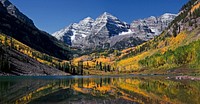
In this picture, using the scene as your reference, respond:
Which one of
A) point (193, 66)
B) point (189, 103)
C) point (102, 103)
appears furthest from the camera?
point (193, 66)

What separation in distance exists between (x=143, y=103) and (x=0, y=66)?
174m

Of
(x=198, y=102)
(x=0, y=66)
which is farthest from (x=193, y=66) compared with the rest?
(x=198, y=102)

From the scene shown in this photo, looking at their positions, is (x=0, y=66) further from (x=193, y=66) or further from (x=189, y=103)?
(x=189, y=103)

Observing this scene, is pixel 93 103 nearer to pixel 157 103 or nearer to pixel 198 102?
pixel 157 103

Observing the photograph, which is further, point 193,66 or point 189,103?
point 193,66

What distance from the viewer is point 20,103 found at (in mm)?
37625

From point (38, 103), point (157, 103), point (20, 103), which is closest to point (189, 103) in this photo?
point (157, 103)

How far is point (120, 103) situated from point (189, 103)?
Result: 879 cm

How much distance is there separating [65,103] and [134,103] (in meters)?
9.16

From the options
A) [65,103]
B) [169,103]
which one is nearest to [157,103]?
[169,103]

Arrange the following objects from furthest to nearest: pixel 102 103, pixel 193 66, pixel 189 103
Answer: pixel 193 66 → pixel 102 103 → pixel 189 103

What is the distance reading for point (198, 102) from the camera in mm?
37312

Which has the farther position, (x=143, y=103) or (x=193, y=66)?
(x=193, y=66)

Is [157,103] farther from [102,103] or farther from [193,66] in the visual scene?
[193,66]
